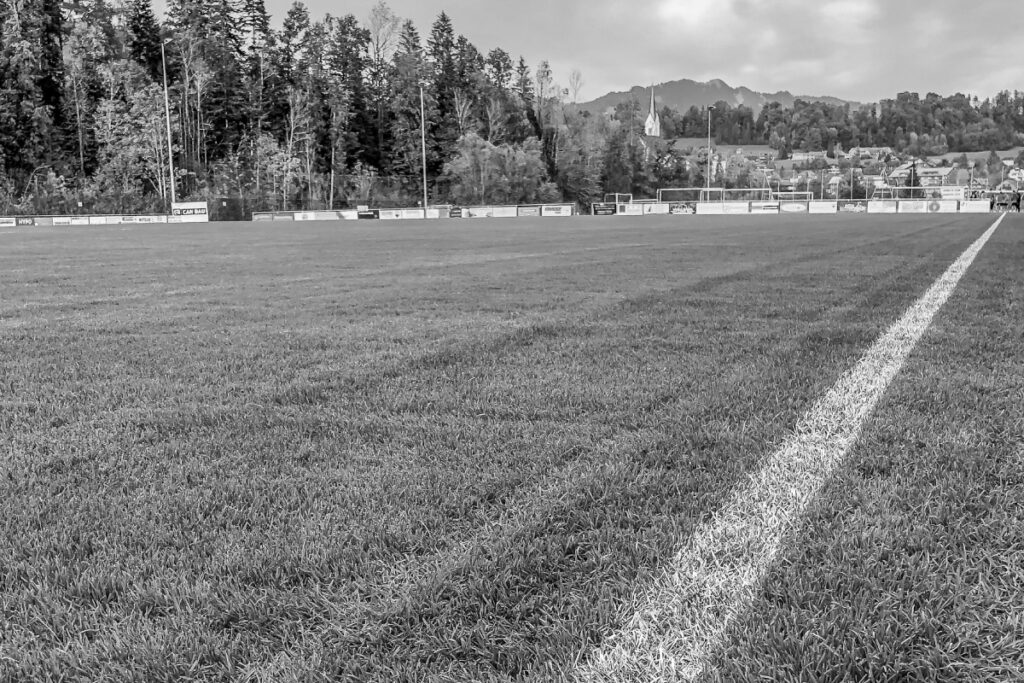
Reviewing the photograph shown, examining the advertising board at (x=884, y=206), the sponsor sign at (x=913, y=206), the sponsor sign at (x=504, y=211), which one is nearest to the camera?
the advertising board at (x=884, y=206)

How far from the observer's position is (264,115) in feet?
213

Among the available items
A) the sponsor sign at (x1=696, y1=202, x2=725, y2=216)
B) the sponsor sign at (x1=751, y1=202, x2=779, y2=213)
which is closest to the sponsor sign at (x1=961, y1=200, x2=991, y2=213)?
the sponsor sign at (x1=751, y1=202, x2=779, y2=213)

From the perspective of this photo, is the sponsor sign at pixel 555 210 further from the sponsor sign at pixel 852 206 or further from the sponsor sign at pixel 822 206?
the sponsor sign at pixel 852 206

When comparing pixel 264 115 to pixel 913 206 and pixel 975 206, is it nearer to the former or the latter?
pixel 913 206

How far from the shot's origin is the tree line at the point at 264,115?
5634 centimetres

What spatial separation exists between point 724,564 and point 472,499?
77 cm

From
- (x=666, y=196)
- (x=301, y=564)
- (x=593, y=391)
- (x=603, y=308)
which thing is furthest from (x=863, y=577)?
(x=666, y=196)

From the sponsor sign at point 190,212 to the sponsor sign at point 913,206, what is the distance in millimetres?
51658

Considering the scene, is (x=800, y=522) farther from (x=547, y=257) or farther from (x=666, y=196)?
(x=666, y=196)

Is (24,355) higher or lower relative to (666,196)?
lower

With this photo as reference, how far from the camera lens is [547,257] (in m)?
13.3

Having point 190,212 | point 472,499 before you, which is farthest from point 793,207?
point 472,499

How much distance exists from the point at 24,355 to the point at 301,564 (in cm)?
386

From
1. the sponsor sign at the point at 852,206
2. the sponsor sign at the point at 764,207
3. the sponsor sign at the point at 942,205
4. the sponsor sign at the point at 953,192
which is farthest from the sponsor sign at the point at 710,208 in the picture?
the sponsor sign at the point at 953,192
